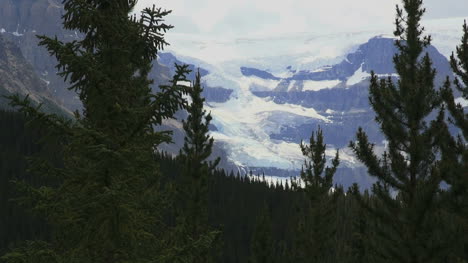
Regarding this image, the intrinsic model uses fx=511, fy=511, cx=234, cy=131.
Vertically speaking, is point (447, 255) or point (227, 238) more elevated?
point (447, 255)

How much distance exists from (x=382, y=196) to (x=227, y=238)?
3933 inches

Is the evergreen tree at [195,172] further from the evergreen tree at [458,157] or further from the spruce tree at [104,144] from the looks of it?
the spruce tree at [104,144]

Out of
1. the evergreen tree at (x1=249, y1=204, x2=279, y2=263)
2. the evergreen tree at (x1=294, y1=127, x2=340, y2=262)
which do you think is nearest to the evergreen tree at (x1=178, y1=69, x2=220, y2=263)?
the evergreen tree at (x1=249, y1=204, x2=279, y2=263)

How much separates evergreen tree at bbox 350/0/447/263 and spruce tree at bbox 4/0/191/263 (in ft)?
25.5

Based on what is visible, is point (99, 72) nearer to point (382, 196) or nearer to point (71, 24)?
point (71, 24)

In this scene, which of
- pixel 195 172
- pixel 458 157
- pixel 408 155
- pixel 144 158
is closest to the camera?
pixel 144 158

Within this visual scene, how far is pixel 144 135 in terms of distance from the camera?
11.8 meters

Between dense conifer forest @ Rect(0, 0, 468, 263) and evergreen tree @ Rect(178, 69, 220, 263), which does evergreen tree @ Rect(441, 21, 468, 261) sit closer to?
dense conifer forest @ Rect(0, 0, 468, 263)

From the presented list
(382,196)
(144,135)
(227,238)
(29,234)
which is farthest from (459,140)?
(227,238)

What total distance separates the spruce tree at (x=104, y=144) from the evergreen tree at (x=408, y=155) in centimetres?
777

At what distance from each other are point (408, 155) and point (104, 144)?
10447 millimetres

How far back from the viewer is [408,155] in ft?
54.9

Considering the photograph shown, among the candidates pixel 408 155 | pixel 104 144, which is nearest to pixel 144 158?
pixel 104 144

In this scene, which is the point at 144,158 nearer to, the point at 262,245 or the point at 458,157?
the point at 458,157
